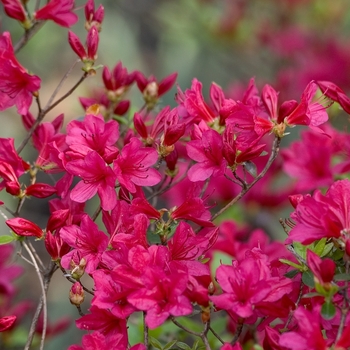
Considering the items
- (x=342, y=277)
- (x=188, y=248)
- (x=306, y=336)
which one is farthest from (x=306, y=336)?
(x=188, y=248)

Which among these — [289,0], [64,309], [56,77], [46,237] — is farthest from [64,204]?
[56,77]

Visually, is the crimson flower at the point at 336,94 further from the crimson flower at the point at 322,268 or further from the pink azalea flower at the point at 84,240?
the pink azalea flower at the point at 84,240

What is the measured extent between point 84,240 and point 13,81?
1.10 ft

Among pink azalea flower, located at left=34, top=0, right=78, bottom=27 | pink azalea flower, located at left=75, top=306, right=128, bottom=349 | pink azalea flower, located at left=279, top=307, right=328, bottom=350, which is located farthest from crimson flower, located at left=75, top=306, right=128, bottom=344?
pink azalea flower, located at left=34, top=0, right=78, bottom=27

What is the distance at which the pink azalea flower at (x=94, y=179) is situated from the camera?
950 millimetres

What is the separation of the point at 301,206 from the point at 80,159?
1.10 feet

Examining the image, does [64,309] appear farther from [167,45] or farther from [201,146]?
[167,45]

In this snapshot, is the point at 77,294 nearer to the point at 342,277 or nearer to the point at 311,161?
the point at 342,277

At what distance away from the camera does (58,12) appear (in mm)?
1231

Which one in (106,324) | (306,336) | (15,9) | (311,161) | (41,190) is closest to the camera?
(306,336)

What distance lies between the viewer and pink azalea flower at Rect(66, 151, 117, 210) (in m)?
0.95

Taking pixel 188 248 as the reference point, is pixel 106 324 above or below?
below

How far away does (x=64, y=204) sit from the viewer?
3.48ft

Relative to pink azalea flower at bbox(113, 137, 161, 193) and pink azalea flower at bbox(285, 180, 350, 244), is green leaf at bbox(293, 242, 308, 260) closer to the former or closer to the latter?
pink azalea flower at bbox(285, 180, 350, 244)
